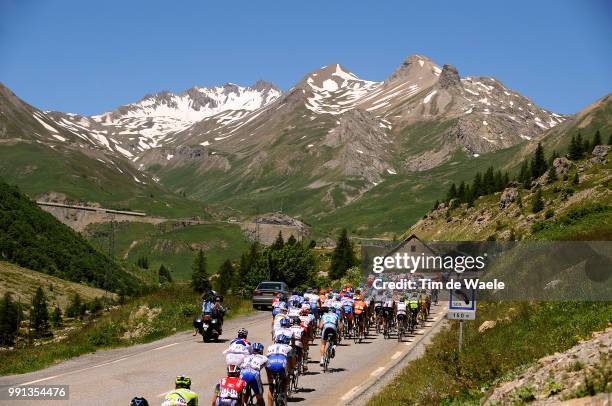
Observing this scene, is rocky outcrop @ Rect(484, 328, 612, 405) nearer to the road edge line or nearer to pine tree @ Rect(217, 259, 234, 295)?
the road edge line

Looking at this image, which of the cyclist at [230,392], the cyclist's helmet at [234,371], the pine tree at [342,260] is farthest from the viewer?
the pine tree at [342,260]

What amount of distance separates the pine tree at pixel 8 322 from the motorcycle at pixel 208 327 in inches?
2342

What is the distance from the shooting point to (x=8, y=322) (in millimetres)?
88062

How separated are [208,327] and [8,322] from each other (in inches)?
2570

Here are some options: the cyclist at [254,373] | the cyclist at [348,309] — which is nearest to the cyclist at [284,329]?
the cyclist at [254,373]

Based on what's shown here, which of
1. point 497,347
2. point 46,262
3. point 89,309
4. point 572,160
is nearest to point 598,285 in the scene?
point 497,347

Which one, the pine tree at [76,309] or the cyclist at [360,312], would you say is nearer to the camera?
the cyclist at [360,312]

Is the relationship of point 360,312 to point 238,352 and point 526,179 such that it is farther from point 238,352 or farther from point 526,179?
point 526,179

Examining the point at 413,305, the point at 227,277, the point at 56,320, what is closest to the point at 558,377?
the point at 413,305

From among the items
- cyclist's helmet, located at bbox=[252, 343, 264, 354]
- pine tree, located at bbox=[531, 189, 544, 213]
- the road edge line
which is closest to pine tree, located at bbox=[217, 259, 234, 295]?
pine tree, located at bbox=[531, 189, 544, 213]

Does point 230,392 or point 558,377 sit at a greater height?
point 558,377

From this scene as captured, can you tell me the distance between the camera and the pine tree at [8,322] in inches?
3362

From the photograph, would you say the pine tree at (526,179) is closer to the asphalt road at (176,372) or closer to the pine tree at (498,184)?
the pine tree at (498,184)

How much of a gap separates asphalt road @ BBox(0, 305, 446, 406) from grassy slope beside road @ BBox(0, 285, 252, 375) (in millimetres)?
944
